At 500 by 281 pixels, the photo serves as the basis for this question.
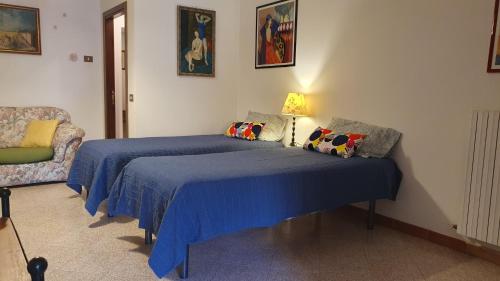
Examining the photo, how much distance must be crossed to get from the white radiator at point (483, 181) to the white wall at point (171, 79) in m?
3.17

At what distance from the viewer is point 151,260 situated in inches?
75.7

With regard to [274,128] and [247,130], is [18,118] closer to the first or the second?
[247,130]

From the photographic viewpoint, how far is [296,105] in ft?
12.5

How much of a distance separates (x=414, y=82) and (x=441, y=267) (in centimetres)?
140

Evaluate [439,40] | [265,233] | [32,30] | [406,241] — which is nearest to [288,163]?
[265,233]

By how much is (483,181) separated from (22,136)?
467cm

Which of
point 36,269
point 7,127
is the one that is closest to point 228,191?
point 36,269

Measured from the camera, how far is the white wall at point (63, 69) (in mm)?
4688

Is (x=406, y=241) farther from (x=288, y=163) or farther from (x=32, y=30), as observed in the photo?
(x=32, y=30)

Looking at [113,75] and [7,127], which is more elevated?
[113,75]

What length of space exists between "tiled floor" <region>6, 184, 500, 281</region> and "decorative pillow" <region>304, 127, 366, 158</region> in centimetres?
65

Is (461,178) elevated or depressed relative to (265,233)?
elevated

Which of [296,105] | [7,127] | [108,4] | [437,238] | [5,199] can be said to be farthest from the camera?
[108,4]

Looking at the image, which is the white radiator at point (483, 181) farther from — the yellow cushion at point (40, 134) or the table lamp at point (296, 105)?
the yellow cushion at point (40, 134)
